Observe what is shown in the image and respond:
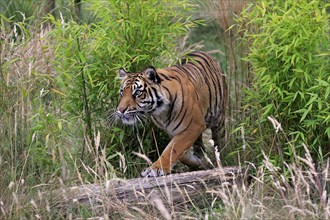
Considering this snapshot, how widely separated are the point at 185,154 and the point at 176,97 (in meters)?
0.50

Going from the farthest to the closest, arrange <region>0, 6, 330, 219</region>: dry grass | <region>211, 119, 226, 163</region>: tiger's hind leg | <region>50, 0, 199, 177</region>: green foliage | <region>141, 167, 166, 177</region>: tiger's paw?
<region>211, 119, 226, 163</region>: tiger's hind leg → <region>50, 0, 199, 177</region>: green foliage → <region>141, 167, 166, 177</region>: tiger's paw → <region>0, 6, 330, 219</region>: dry grass

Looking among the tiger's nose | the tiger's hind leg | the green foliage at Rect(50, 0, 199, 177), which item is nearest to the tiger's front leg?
the green foliage at Rect(50, 0, 199, 177)

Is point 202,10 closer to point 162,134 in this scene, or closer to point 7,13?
point 162,134

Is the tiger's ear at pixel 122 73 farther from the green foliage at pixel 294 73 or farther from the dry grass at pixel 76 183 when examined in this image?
the green foliage at pixel 294 73

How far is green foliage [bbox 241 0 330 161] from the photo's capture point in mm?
5316

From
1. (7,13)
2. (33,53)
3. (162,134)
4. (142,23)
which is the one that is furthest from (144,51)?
(7,13)

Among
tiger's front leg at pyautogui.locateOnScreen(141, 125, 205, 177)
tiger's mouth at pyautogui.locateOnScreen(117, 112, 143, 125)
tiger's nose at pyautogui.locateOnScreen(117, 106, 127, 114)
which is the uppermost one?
tiger's nose at pyautogui.locateOnScreen(117, 106, 127, 114)

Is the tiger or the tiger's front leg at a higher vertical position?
the tiger

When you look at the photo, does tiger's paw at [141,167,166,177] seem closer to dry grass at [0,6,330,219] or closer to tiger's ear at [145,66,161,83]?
dry grass at [0,6,330,219]

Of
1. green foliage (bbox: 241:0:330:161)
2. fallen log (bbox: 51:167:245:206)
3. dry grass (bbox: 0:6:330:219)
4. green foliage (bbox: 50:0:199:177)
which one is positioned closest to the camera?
dry grass (bbox: 0:6:330:219)

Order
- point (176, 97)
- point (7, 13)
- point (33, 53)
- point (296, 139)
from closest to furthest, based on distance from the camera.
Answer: point (296, 139) → point (176, 97) → point (33, 53) → point (7, 13)

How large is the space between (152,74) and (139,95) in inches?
7.1

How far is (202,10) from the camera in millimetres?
7012

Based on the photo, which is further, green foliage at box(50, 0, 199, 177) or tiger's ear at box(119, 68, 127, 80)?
green foliage at box(50, 0, 199, 177)
